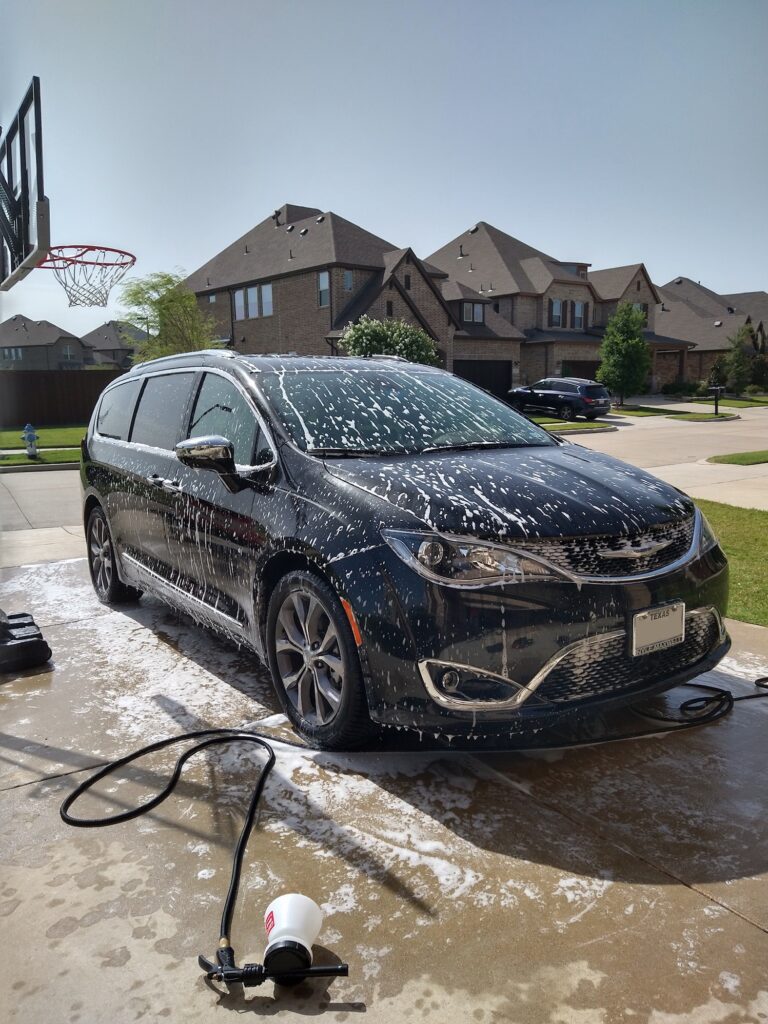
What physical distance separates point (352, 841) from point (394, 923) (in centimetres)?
46

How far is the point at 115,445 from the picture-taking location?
5562mm

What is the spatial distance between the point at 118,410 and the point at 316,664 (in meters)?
3.13

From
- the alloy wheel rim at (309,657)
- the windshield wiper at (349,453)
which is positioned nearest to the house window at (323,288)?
the windshield wiper at (349,453)

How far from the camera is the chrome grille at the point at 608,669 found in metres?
2.93

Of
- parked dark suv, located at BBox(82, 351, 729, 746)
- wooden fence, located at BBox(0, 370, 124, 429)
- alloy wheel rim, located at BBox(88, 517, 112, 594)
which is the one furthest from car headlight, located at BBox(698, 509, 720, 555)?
wooden fence, located at BBox(0, 370, 124, 429)

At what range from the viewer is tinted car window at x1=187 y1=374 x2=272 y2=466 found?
3936 mm

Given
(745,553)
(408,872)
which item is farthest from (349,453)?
(745,553)

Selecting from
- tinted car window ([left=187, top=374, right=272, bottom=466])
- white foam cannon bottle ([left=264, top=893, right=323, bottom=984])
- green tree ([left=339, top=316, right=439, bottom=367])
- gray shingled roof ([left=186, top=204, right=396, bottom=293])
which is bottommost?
white foam cannon bottle ([left=264, top=893, right=323, bottom=984])

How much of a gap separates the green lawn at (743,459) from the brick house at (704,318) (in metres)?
39.6

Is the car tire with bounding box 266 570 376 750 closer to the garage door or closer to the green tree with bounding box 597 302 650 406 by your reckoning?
the green tree with bounding box 597 302 650 406

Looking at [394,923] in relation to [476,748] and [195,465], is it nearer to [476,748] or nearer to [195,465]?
[476,748]

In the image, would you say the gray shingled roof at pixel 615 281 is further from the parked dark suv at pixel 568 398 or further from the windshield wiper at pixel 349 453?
the windshield wiper at pixel 349 453

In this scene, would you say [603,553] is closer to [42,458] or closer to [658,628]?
[658,628]

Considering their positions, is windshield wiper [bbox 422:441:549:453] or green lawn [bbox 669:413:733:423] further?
green lawn [bbox 669:413:733:423]
